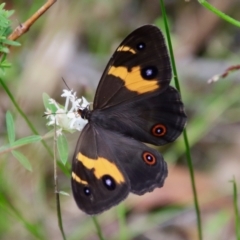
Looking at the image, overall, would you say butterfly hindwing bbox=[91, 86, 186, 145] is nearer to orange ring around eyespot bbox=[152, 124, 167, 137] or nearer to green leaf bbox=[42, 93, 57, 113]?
orange ring around eyespot bbox=[152, 124, 167, 137]

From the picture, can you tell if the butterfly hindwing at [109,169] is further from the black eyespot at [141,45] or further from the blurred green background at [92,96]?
the blurred green background at [92,96]

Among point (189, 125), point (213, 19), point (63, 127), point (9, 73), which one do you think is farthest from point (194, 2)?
point (63, 127)

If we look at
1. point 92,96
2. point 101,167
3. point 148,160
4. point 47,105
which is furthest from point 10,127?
point 92,96

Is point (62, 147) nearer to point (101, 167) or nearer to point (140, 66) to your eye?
point (101, 167)

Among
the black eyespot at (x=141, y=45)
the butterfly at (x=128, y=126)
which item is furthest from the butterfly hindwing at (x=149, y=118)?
the black eyespot at (x=141, y=45)

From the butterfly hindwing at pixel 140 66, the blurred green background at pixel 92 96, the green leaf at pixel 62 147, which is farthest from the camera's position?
the blurred green background at pixel 92 96

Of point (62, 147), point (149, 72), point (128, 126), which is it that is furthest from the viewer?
point (128, 126)

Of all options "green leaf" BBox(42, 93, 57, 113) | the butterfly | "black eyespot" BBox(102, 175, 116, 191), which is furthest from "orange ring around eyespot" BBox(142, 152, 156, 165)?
"green leaf" BBox(42, 93, 57, 113)
